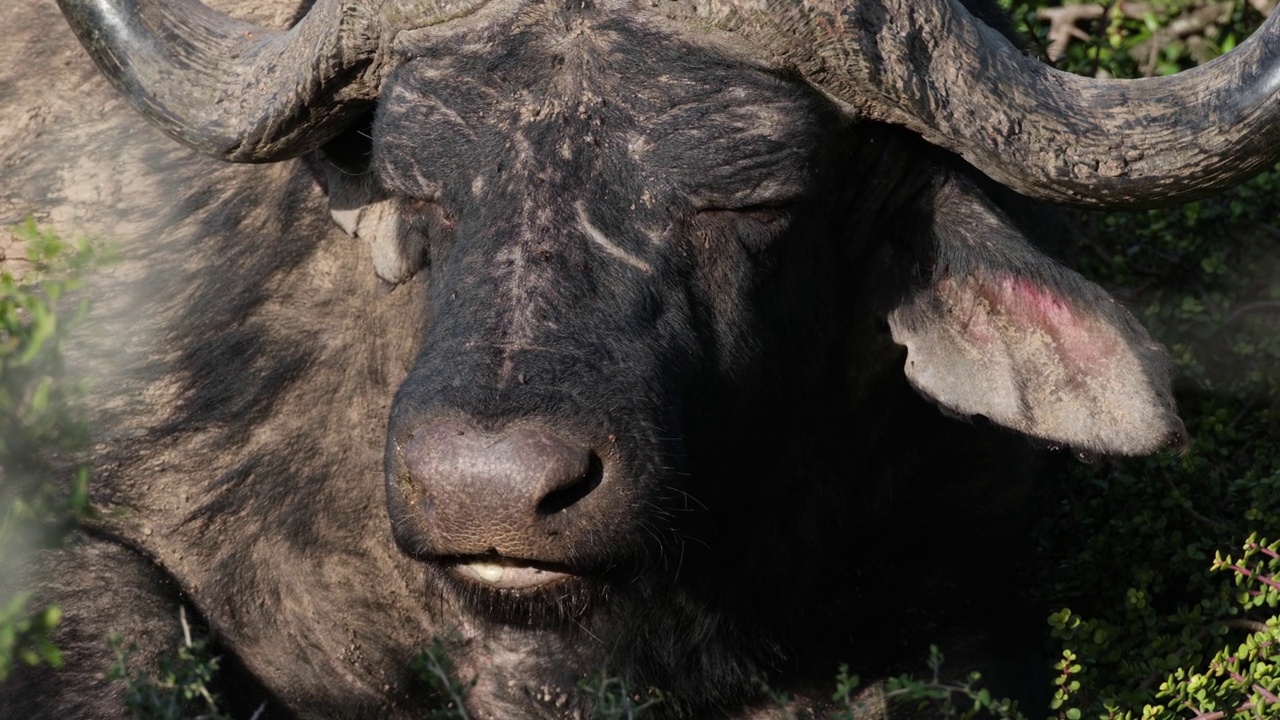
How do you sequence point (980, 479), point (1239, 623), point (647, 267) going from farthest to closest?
point (980, 479)
point (1239, 623)
point (647, 267)

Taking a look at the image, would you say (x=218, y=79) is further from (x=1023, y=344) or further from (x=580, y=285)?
(x=1023, y=344)

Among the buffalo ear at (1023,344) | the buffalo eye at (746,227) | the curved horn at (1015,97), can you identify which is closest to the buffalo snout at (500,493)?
the buffalo eye at (746,227)

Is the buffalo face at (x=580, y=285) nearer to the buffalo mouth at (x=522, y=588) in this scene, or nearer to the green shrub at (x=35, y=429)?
the buffalo mouth at (x=522, y=588)

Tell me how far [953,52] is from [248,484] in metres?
2.65

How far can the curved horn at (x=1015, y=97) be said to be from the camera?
14.0 ft

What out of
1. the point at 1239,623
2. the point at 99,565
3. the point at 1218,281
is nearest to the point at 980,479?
the point at 1239,623

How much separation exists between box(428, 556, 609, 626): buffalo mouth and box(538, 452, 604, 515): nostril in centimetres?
25

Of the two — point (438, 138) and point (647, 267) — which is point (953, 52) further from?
point (438, 138)

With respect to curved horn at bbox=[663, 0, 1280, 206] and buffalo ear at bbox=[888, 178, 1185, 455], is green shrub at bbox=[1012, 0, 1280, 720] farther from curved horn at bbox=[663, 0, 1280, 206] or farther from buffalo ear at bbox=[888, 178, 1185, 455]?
curved horn at bbox=[663, 0, 1280, 206]

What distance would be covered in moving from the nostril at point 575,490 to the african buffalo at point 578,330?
0.04ft

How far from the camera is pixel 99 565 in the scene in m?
5.32

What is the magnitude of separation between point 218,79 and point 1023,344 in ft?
8.05

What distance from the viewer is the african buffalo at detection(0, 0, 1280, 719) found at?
4.18m

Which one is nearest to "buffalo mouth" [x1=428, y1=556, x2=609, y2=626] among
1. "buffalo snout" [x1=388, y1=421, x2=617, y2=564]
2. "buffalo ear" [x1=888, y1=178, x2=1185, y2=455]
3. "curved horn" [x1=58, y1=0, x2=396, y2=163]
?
"buffalo snout" [x1=388, y1=421, x2=617, y2=564]
